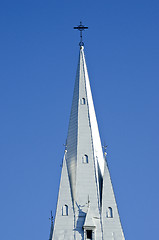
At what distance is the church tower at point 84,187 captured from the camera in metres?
60.1

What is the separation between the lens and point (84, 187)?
6216 cm

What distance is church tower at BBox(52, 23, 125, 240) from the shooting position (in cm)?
6009

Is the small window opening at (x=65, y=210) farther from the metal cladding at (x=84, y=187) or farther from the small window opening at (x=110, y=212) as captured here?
the small window opening at (x=110, y=212)

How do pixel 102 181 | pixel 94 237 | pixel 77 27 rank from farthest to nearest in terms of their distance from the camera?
pixel 77 27
pixel 102 181
pixel 94 237

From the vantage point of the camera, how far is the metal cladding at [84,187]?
60.1 m

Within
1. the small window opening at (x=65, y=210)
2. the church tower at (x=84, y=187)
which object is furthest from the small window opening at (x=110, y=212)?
the small window opening at (x=65, y=210)

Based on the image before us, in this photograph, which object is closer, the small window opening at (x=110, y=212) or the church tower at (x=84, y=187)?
the church tower at (x=84, y=187)

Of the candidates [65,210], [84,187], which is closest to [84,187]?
[84,187]

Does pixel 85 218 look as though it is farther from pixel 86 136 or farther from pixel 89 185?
pixel 86 136

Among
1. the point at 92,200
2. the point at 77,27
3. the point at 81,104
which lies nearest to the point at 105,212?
the point at 92,200

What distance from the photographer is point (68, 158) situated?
6450 cm

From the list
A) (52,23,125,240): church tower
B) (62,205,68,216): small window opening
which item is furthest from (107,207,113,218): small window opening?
(62,205,68,216): small window opening

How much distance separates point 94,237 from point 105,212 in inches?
101

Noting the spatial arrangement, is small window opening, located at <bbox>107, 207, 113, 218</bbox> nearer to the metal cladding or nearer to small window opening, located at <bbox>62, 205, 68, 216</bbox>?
the metal cladding
